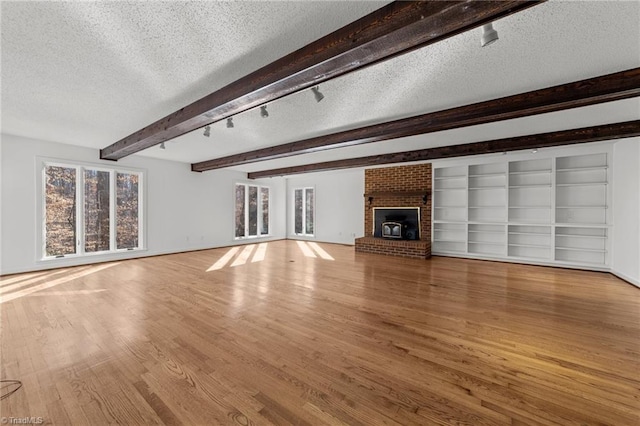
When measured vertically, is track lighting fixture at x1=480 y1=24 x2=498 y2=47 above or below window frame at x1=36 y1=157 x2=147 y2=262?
above

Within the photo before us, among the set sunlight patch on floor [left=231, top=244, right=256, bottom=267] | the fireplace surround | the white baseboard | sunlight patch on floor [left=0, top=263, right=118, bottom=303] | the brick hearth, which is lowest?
sunlight patch on floor [left=231, top=244, right=256, bottom=267]

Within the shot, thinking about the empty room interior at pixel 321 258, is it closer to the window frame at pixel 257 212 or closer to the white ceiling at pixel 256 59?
the white ceiling at pixel 256 59

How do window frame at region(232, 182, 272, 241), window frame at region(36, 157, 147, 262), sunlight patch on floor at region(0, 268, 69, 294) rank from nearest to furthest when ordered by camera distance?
sunlight patch on floor at region(0, 268, 69, 294)
window frame at region(36, 157, 147, 262)
window frame at region(232, 182, 272, 241)

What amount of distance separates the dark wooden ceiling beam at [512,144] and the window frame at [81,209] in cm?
478

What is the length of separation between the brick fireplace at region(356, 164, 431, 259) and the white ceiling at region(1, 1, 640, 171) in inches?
139

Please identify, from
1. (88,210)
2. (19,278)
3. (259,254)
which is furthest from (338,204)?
(19,278)

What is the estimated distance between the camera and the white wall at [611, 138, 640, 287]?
14.0 feet

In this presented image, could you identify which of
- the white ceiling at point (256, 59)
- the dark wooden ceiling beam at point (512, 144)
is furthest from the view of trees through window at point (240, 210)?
the white ceiling at point (256, 59)

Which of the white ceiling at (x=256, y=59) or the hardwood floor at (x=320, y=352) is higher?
the white ceiling at (x=256, y=59)

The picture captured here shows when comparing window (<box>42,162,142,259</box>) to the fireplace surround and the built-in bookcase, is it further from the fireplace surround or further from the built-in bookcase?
the built-in bookcase

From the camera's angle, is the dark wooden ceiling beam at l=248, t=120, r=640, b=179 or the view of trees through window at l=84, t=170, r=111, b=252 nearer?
the dark wooden ceiling beam at l=248, t=120, r=640, b=179

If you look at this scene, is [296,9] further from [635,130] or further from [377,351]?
[635,130]

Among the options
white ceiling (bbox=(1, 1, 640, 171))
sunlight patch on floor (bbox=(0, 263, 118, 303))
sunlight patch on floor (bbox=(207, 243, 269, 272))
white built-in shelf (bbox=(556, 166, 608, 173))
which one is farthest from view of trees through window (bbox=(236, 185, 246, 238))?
white built-in shelf (bbox=(556, 166, 608, 173))

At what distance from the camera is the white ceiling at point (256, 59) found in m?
1.71
